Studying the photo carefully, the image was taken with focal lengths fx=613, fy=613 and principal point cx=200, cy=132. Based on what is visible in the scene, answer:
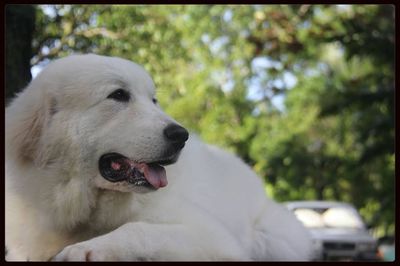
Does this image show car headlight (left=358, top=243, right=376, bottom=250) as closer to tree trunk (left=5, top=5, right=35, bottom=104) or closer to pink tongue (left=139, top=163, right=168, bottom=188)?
tree trunk (left=5, top=5, right=35, bottom=104)

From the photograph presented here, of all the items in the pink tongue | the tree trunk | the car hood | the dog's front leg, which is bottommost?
the car hood

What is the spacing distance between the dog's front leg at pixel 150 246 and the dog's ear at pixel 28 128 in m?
0.67

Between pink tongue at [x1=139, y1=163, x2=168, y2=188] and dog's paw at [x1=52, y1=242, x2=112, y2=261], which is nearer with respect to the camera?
dog's paw at [x1=52, y1=242, x2=112, y2=261]

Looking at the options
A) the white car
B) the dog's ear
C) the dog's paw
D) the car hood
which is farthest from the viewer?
the car hood

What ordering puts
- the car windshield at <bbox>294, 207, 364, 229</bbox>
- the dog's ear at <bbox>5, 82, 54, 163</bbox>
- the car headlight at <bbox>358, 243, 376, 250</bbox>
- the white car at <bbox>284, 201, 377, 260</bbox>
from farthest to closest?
the car headlight at <bbox>358, 243, 376, 250</bbox>, the white car at <bbox>284, 201, 377, 260</bbox>, the car windshield at <bbox>294, 207, 364, 229</bbox>, the dog's ear at <bbox>5, 82, 54, 163</bbox>

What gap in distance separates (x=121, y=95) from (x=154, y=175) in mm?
477

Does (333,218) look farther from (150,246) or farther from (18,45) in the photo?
(150,246)

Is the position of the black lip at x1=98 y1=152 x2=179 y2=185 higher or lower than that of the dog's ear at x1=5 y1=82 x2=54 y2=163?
lower

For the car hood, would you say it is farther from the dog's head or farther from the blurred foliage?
the dog's head

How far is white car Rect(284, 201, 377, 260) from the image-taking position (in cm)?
809

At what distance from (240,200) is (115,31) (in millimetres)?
2327

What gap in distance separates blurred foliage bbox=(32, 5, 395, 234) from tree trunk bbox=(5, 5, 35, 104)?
0.35 ft

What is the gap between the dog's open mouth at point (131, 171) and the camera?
9.93 feet

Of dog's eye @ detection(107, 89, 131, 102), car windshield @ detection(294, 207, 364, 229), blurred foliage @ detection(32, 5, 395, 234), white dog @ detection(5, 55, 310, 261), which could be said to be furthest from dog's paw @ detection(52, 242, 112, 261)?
car windshield @ detection(294, 207, 364, 229)
